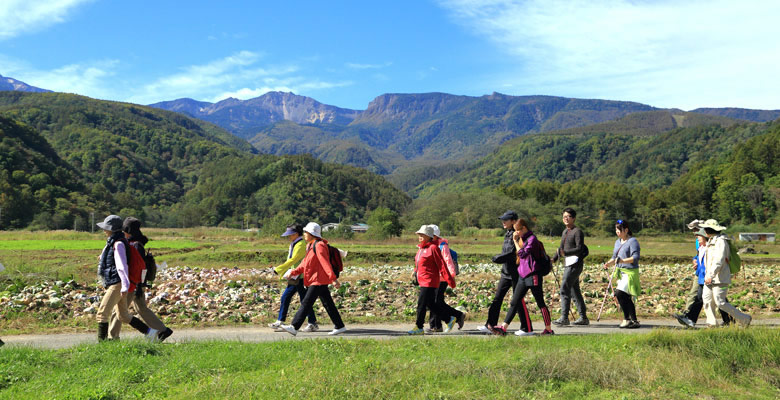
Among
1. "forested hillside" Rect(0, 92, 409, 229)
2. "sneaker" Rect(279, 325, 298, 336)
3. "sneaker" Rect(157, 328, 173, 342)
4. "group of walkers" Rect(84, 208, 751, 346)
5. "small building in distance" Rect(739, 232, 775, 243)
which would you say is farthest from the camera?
"forested hillside" Rect(0, 92, 409, 229)

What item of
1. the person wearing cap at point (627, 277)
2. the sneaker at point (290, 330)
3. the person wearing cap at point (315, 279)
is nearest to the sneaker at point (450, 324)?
the person wearing cap at point (315, 279)

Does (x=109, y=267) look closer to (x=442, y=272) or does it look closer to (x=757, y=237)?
(x=442, y=272)

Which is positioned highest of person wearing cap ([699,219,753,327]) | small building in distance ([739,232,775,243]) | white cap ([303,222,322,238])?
white cap ([303,222,322,238])

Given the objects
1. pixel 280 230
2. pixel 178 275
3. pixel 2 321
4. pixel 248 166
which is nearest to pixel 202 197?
pixel 248 166

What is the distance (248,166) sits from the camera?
15725 cm

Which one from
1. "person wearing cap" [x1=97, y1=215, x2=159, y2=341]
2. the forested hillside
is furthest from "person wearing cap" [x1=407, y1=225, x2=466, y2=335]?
the forested hillside

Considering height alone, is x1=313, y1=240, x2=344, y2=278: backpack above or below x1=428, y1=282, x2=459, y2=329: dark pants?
above

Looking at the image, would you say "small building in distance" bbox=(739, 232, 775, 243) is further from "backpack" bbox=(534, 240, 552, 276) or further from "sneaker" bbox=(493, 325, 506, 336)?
"sneaker" bbox=(493, 325, 506, 336)

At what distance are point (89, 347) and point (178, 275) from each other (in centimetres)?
1515

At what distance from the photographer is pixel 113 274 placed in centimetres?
838

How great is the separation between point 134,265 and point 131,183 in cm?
16799

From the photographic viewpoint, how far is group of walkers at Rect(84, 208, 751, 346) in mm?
8586

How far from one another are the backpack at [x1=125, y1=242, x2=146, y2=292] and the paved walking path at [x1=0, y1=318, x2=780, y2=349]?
1.24m

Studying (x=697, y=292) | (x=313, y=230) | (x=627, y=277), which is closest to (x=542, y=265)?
(x=627, y=277)
